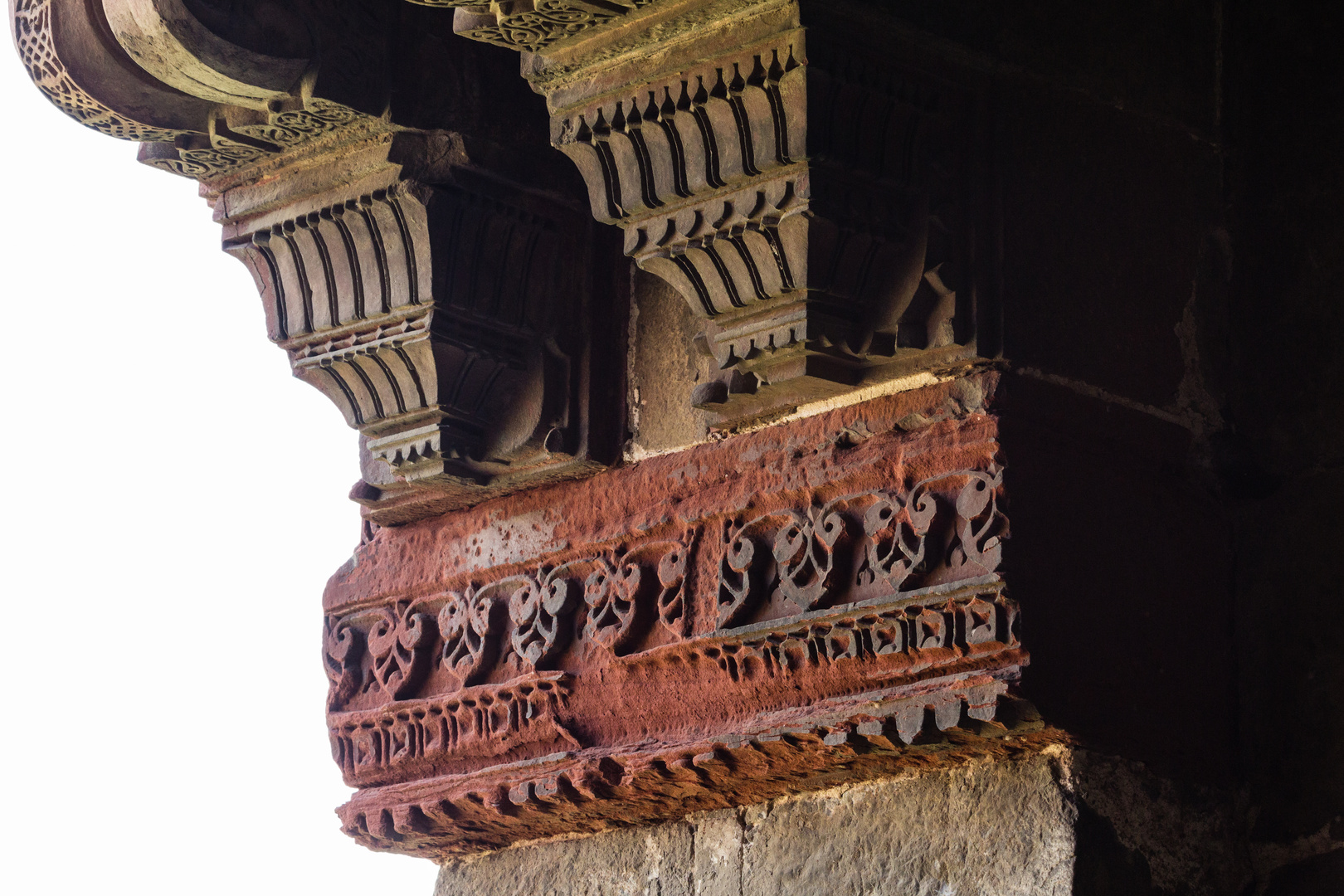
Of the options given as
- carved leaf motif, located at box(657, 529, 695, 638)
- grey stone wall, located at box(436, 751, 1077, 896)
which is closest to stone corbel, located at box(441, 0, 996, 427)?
carved leaf motif, located at box(657, 529, 695, 638)

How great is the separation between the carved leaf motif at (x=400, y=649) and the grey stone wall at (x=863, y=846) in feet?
1.05

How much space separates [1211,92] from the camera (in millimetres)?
2537

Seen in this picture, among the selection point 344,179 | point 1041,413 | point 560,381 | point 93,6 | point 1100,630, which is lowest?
point 1100,630

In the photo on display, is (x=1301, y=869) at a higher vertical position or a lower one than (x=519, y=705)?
lower

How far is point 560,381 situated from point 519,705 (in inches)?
18.7

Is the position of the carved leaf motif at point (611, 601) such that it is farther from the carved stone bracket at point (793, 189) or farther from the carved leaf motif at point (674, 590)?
the carved stone bracket at point (793, 189)

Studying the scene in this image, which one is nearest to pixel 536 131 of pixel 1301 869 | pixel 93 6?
pixel 93 6

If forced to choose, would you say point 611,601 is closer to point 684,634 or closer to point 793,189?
point 684,634

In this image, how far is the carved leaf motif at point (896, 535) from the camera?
87.7 inches

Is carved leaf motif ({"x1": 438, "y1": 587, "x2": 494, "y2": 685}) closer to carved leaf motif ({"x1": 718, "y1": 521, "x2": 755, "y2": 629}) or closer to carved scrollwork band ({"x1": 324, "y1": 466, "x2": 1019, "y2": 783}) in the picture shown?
carved scrollwork band ({"x1": 324, "y1": 466, "x2": 1019, "y2": 783})

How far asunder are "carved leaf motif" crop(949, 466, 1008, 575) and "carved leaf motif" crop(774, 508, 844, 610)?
0.17m

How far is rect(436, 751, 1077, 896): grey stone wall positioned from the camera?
217 cm

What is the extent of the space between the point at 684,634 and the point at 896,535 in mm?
379

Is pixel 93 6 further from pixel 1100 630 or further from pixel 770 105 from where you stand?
pixel 1100 630
